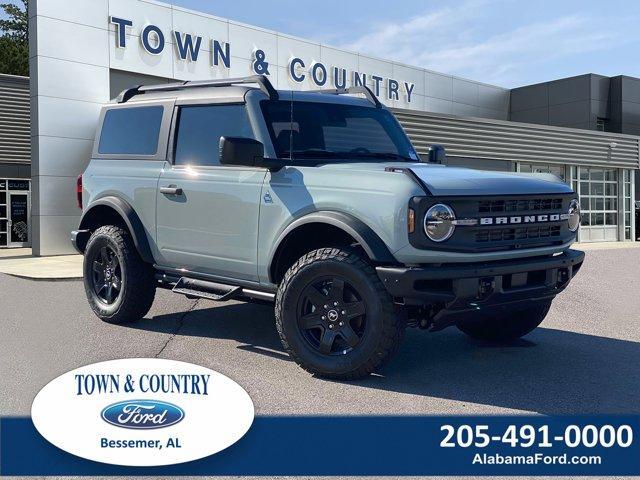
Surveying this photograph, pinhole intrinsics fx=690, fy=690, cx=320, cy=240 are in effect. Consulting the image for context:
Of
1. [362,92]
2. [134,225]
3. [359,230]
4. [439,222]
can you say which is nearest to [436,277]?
[439,222]

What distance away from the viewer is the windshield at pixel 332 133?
5449 mm

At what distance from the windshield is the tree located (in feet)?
133

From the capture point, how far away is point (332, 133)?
571cm

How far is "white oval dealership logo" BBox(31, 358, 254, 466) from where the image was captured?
3424 mm

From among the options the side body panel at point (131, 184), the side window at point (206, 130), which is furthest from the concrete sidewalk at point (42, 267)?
the side window at point (206, 130)

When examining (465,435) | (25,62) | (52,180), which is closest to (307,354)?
(465,435)

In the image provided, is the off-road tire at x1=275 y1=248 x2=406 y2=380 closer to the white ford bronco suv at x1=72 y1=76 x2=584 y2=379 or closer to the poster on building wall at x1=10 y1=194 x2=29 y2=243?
the white ford bronco suv at x1=72 y1=76 x2=584 y2=379

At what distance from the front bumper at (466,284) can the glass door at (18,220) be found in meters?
20.1

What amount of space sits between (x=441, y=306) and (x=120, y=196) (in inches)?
133

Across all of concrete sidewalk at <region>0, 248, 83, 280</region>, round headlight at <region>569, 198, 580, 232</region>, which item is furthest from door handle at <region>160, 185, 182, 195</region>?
concrete sidewalk at <region>0, 248, 83, 280</region>

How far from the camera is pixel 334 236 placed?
16.7 feet

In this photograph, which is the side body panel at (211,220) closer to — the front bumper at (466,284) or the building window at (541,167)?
the front bumper at (466,284)

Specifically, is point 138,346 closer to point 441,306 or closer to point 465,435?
point 441,306

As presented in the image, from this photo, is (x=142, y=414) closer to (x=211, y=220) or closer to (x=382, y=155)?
(x=211, y=220)
